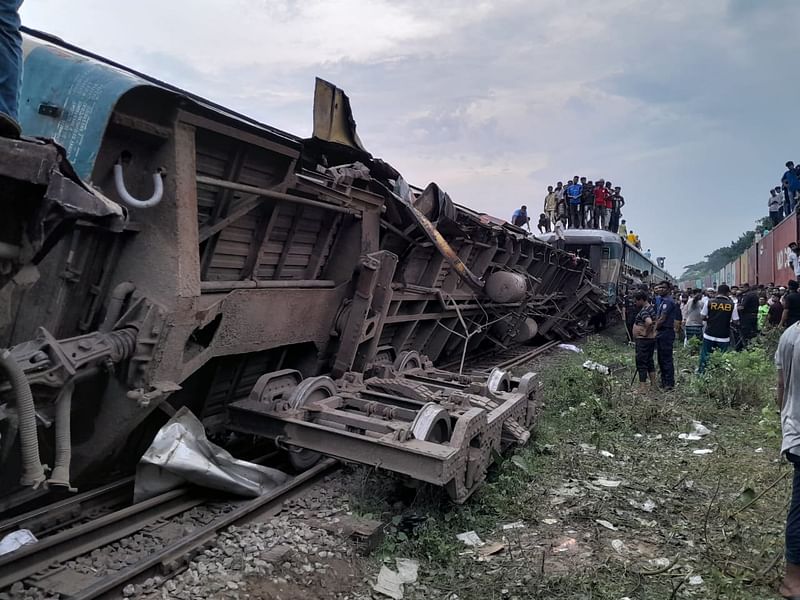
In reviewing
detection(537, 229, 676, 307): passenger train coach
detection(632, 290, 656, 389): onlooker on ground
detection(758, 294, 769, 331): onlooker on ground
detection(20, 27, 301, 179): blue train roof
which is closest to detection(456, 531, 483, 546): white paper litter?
detection(20, 27, 301, 179): blue train roof

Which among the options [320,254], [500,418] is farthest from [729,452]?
[320,254]

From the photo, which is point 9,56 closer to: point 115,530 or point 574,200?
point 115,530

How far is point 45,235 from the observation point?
2527mm

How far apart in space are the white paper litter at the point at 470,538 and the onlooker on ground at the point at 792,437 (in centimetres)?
162

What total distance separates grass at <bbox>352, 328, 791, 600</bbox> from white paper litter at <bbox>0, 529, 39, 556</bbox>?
75.1 inches

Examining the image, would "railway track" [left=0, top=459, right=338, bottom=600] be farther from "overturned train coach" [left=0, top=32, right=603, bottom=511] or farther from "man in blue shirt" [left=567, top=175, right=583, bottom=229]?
"man in blue shirt" [left=567, top=175, right=583, bottom=229]

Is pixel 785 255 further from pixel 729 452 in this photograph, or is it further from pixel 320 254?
pixel 320 254

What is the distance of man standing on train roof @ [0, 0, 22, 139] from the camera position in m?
2.48

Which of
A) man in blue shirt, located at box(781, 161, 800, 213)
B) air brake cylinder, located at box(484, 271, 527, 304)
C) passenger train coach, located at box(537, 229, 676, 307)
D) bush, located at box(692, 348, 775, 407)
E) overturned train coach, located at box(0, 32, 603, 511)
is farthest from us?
passenger train coach, located at box(537, 229, 676, 307)

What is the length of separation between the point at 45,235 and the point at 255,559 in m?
1.97

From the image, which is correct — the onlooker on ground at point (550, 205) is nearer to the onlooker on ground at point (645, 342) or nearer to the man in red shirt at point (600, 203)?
the man in red shirt at point (600, 203)

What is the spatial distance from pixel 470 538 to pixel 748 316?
1147cm

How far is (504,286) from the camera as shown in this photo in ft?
31.6

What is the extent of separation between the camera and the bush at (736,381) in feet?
25.7
